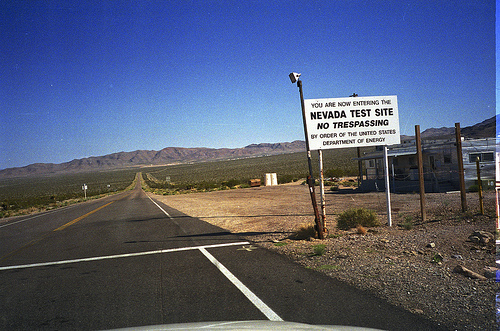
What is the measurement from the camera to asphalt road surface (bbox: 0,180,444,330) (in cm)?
428

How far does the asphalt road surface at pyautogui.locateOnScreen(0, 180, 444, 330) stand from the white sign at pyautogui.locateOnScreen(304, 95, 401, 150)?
362 centimetres

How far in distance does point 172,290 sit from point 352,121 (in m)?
6.98

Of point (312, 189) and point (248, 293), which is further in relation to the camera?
point (312, 189)

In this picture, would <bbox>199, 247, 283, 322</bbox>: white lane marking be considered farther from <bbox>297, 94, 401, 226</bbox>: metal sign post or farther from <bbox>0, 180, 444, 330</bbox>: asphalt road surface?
<bbox>297, 94, 401, 226</bbox>: metal sign post

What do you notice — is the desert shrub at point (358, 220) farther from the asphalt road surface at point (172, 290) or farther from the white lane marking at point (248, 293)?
the white lane marking at point (248, 293)

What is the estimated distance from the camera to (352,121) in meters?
10.2

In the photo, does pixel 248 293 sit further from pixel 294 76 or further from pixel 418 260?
pixel 294 76

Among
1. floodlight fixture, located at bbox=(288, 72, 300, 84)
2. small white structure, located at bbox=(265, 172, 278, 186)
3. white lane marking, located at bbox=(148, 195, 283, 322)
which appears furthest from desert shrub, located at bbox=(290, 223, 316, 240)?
small white structure, located at bbox=(265, 172, 278, 186)

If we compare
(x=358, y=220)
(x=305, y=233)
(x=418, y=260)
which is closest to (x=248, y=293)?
(x=418, y=260)

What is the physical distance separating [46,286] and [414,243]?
7.24m

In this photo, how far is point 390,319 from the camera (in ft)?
13.3

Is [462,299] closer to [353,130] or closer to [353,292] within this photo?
[353,292]

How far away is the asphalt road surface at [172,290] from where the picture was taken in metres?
4.28

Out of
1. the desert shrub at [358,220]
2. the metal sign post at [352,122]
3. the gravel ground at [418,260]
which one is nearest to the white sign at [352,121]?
the metal sign post at [352,122]
